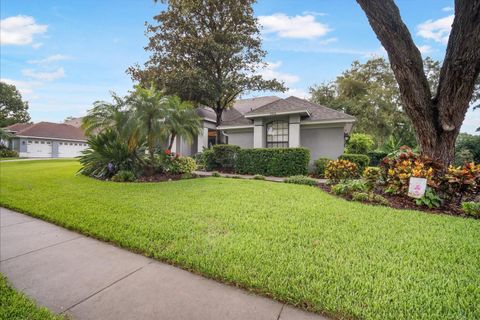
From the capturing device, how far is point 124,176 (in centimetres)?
810

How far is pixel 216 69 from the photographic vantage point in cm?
1544

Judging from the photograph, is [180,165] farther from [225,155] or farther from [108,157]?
[225,155]

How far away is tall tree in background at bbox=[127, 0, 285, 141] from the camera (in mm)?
14164

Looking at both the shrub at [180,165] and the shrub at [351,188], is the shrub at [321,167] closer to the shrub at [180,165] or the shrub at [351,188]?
the shrub at [351,188]

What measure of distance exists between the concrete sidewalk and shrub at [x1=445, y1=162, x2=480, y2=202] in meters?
5.07

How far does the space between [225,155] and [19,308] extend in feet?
34.1

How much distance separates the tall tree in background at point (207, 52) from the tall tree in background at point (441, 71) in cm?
1080

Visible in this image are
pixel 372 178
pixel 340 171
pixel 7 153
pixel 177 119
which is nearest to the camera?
pixel 372 178

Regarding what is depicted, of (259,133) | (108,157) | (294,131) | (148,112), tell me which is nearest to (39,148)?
(108,157)

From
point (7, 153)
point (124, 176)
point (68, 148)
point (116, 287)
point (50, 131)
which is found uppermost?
point (50, 131)

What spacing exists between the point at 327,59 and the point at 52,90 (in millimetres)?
19204

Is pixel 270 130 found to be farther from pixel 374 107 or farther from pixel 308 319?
pixel 374 107

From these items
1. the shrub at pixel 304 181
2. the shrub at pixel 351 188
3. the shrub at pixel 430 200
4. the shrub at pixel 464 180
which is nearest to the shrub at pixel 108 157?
the shrub at pixel 304 181

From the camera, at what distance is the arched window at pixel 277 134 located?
42.2ft
